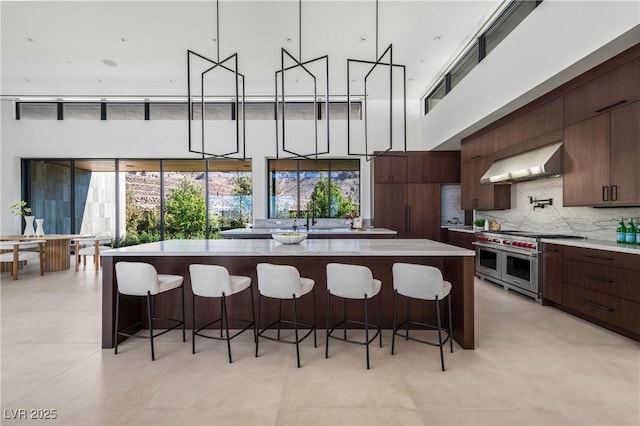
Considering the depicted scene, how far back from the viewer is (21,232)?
743 centimetres

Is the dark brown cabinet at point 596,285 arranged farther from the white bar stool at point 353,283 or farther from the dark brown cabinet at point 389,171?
the dark brown cabinet at point 389,171

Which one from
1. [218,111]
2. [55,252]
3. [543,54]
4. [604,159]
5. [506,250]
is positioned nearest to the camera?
[604,159]

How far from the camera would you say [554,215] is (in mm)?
4473

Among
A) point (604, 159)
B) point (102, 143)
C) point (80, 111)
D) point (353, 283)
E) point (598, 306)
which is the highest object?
point (80, 111)

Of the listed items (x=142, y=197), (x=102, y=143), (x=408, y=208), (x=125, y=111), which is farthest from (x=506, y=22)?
(x=102, y=143)

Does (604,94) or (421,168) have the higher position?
(604,94)

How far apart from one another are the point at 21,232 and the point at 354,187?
7.98 m

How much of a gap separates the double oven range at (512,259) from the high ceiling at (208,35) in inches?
122

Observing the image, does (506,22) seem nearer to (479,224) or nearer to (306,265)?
(479,224)

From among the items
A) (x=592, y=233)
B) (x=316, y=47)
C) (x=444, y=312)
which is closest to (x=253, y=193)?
(x=316, y=47)

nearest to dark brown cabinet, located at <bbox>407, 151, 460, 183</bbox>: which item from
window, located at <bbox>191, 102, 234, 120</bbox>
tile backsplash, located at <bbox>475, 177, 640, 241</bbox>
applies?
tile backsplash, located at <bbox>475, 177, 640, 241</bbox>

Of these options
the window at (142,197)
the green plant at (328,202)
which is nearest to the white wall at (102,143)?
the window at (142,197)

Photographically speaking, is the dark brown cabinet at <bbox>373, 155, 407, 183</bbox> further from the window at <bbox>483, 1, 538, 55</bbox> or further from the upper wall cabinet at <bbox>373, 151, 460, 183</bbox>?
the window at <bbox>483, 1, 538, 55</bbox>

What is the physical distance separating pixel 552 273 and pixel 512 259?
2.31ft
